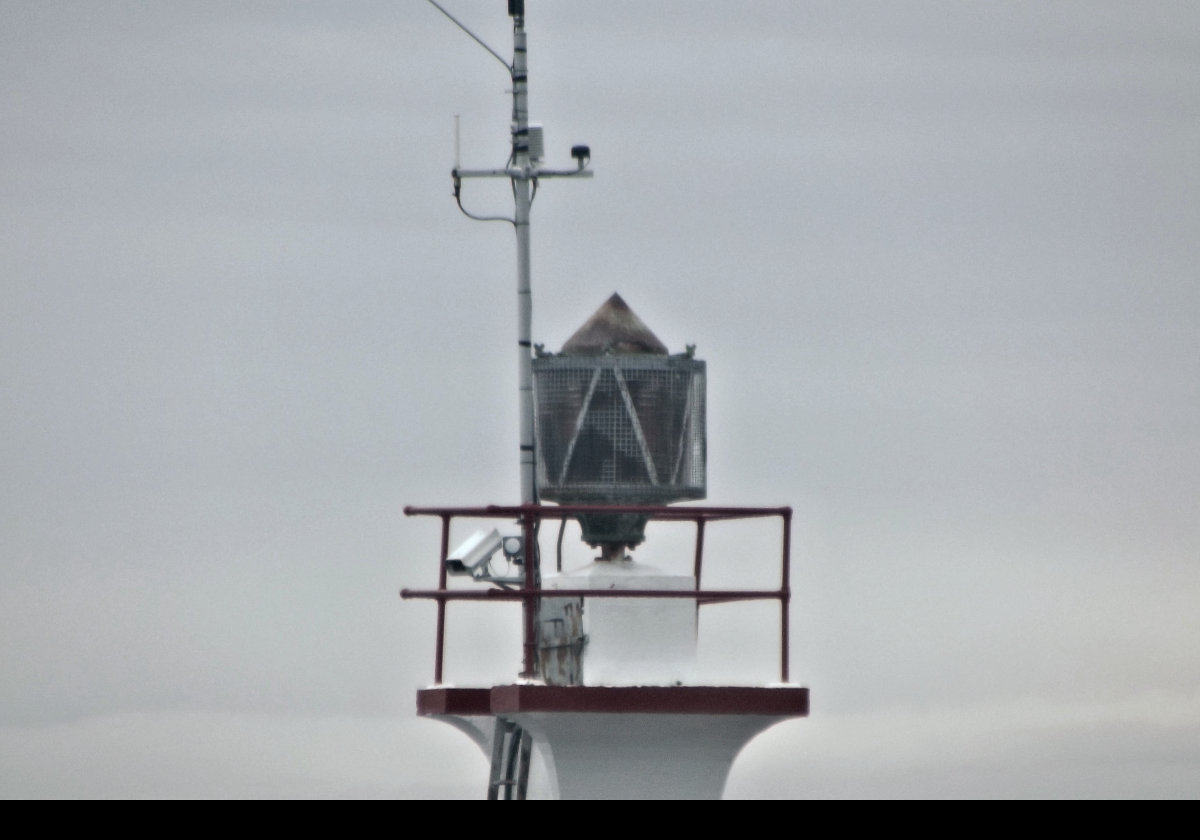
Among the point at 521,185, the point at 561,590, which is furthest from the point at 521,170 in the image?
the point at 561,590

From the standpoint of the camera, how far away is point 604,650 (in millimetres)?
29141

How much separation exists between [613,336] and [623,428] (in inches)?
42.8

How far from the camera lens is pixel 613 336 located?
29.0 meters

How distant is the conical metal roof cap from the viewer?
29.0 metres

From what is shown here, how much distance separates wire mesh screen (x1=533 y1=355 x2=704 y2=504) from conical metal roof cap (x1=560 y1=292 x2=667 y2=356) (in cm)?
14

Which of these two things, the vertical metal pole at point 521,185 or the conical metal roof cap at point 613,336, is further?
the vertical metal pole at point 521,185

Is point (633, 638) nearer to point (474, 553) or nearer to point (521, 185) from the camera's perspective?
point (474, 553)

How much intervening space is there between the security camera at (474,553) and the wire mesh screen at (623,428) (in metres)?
1.07

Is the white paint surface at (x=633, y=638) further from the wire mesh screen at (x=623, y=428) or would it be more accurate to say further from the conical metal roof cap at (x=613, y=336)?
the conical metal roof cap at (x=613, y=336)

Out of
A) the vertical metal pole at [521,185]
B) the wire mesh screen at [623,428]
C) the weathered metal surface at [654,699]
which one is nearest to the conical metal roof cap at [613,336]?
the wire mesh screen at [623,428]

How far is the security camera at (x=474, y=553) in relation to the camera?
29.3 meters
